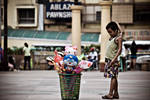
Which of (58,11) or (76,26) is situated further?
(58,11)

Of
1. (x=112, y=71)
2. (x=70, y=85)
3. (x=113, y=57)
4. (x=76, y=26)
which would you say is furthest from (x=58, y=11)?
(x=70, y=85)

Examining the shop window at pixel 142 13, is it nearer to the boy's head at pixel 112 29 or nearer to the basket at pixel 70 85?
the boy's head at pixel 112 29

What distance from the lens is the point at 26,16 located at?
135 ft

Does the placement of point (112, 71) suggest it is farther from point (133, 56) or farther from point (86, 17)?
point (86, 17)

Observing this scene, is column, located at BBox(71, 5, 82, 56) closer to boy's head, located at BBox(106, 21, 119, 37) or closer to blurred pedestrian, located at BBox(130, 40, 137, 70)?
blurred pedestrian, located at BBox(130, 40, 137, 70)

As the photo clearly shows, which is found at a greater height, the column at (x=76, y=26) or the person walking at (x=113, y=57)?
the column at (x=76, y=26)

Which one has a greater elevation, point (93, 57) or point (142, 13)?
point (142, 13)

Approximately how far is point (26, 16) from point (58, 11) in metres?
3.35

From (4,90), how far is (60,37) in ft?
88.3

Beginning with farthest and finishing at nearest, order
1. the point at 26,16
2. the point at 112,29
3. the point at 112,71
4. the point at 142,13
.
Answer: the point at 26,16 < the point at 142,13 < the point at 112,29 < the point at 112,71

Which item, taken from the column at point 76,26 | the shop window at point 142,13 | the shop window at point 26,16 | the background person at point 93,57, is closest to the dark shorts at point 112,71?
the column at point 76,26

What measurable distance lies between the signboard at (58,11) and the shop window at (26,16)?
5.61 ft

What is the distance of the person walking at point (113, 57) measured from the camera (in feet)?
31.3

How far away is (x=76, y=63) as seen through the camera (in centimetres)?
920
